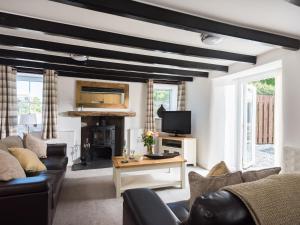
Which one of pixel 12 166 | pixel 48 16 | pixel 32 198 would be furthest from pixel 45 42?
pixel 32 198

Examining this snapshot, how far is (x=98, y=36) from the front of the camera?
2.50m

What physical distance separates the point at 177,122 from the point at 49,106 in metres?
3.07

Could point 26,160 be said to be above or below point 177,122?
below

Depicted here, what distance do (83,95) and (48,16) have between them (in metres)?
3.01

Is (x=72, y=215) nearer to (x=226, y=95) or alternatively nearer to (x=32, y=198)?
(x=32, y=198)

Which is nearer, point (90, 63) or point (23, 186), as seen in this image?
point (23, 186)

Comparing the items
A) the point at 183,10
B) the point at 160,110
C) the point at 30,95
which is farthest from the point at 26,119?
the point at 183,10

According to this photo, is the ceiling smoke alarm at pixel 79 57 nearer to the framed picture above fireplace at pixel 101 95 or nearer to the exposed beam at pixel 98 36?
the exposed beam at pixel 98 36

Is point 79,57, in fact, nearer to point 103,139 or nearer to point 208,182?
point 103,139

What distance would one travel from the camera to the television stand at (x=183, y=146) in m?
4.95

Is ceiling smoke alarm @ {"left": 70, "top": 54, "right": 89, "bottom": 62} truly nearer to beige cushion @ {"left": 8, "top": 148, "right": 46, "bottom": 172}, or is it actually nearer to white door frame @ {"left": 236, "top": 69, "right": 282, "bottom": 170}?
beige cushion @ {"left": 8, "top": 148, "right": 46, "bottom": 172}

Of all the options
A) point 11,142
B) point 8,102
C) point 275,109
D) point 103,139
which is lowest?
point 103,139

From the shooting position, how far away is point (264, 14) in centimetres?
205

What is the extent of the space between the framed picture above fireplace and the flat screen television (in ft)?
3.73
